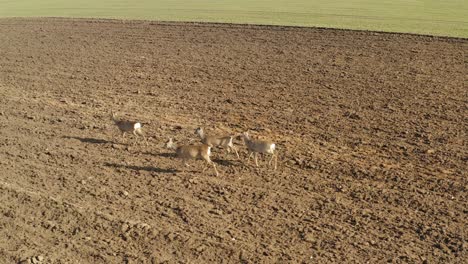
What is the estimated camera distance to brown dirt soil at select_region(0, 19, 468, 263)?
11.1 meters

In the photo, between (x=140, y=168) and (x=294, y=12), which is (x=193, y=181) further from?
(x=294, y=12)

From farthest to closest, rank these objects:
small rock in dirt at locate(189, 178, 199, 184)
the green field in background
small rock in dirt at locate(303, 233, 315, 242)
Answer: the green field in background → small rock in dirt at locate(189, 178, 199, 184) → small rock in dirt at locate(303, 233, 315, 242)

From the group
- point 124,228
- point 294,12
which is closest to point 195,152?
point 124,228

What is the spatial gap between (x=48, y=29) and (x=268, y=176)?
1339 inches

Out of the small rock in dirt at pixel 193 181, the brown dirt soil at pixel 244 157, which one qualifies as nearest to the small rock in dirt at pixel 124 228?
the brown dirt soil at pixel 244 157

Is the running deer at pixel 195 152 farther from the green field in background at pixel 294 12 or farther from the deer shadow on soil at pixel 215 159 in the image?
the green field in background at pixel 294 12

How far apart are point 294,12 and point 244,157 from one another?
32.2 metres

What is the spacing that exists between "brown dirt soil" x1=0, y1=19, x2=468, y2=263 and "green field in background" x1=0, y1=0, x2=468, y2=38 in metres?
7.66

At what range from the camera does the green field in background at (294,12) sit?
3662cm

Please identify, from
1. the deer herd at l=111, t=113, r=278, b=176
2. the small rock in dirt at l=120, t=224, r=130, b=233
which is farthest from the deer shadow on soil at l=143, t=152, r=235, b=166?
the small rock in dirt at l=120, t=224, r=130, b=233

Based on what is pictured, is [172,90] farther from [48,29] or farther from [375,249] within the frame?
[48,29]

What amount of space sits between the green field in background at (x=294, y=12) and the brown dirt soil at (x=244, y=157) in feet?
25.1

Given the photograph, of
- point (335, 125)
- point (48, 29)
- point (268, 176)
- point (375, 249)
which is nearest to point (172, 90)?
point (335, 125)

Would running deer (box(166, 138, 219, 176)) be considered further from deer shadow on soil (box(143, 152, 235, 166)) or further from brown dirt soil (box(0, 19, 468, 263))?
deer shadow on soil (box(143, 152, 235, 166))
